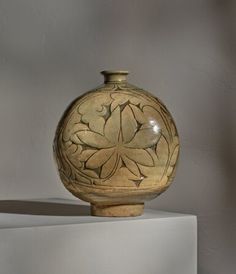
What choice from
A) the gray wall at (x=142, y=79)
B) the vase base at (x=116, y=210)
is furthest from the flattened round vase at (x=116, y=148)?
the gray wall at (x=142, y=79)

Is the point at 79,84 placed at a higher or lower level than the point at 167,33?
lower

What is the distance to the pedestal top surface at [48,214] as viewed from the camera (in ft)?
4.11

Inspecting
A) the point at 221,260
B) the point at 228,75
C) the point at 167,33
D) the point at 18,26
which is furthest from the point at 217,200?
the point at 18,26

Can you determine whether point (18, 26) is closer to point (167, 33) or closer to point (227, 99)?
point (167, 33)

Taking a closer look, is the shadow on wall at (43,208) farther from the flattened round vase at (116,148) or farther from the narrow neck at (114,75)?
the narrow neck at (114,75)

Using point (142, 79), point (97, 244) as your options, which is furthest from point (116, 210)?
point (142, 79)

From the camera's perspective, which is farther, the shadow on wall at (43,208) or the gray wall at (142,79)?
the gray wall at (142,79)

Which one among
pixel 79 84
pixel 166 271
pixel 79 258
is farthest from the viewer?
pixel 79 84

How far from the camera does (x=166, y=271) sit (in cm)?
134

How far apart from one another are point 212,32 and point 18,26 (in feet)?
1.40

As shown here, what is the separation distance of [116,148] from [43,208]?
0.86 ft

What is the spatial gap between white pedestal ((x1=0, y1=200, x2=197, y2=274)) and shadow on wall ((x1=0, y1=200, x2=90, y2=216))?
2 centimetres

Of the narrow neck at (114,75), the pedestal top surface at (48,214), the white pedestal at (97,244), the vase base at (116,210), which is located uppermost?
the narrow neck at (114,75)

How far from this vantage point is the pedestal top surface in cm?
125
